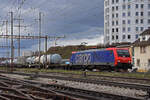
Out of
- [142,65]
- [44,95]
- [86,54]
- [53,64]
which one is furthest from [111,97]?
[53,64]

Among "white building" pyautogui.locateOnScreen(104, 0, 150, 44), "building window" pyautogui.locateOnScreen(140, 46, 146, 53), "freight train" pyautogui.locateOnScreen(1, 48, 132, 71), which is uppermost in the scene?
"white building" pyautogui.locateOnScreen(104, 0, 150, 44)

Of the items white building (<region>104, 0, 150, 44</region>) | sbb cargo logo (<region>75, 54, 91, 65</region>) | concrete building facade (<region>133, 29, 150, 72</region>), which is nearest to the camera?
sbb cargo logo (<region>75, 54, 91, 65</region>)

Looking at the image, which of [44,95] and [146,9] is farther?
[146,9]

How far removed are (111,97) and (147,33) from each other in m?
38.7

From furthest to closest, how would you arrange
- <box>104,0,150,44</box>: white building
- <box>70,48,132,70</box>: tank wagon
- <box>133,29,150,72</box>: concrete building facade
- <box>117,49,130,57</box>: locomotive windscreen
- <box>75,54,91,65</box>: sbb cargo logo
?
<box>104,0,150,44</box>: white building → <box>133,29,150,72</box>: concrete building facade → <box>75,54,91,65</box>: sbb cargo logo → <box>117,49,130,57</box>: locomotive windscreen → <box>70,48,132,70</box>: tank wagon

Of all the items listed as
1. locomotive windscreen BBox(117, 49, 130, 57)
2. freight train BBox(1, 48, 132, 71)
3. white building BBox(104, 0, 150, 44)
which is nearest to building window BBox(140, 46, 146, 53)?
A: freight train BBox(1, 48, 132, 71)

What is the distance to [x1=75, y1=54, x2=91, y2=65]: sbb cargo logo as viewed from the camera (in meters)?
35.7

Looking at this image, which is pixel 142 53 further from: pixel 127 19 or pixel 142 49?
pixel 127 19

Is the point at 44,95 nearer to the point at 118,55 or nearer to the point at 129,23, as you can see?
the point at 118,55

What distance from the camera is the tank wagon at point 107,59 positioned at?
99.4 ft

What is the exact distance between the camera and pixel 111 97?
1078cm

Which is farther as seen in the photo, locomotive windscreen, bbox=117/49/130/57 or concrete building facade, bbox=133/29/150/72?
concrete building facade, bbox=133/29/150/72

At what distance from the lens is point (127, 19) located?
91.1 meters

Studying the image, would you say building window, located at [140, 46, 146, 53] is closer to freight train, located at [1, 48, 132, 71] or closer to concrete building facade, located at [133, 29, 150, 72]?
concrete building facade, located at [133, 29, 150, 72]
